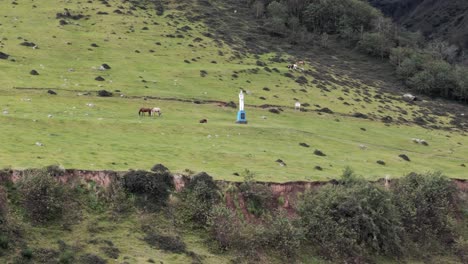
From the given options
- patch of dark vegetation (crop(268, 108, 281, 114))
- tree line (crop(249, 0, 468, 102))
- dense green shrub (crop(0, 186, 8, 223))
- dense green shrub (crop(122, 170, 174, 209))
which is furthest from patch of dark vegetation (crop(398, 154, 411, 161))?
tree line (crop(249, 0, 468, 102))

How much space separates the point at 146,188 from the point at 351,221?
492 inches

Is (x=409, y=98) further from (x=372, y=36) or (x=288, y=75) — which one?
(x=372, y=36)

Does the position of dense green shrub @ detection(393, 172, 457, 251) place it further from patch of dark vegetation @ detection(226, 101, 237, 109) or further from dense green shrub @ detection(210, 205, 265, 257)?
patch of dark vegetation @ detection(226, 101, 237, 109)

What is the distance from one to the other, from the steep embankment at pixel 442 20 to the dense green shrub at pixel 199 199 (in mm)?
152712

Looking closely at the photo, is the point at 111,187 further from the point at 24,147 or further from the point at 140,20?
the point at 140,20

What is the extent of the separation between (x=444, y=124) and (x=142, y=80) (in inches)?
1753

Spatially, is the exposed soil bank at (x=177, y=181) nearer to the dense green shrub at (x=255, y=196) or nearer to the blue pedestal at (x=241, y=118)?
the dense green shrub at (x=255, y=196)

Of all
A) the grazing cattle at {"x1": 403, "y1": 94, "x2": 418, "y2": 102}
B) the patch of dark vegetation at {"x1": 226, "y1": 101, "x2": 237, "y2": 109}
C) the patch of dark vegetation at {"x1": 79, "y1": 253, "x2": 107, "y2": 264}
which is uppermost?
the patch of dark vegetation at {"x1": 79, "y1": 253, "x2": 107, "y2": 264}

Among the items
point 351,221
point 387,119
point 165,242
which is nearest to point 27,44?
point 387,119

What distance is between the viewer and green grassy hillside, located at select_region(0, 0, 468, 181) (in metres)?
36.4

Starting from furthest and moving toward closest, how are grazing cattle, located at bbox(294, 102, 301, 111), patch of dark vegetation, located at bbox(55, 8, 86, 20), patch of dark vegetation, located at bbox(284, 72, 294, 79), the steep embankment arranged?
1. the steep embankment
2. patch of dark vegetation, located at bbox(55, 8, 86, 20)
3. patch of dark vegetation, located at bbox(284, 72, 294, 79)
4. grazing cattle, located at bbox(294, 102, 301, 111)

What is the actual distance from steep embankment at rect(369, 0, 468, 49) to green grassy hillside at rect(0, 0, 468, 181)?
2553 inches

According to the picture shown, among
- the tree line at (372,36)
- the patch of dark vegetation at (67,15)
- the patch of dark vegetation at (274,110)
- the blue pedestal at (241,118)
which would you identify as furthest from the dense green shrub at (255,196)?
the tree line at (372,36)

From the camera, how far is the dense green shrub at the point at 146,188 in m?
29.2
